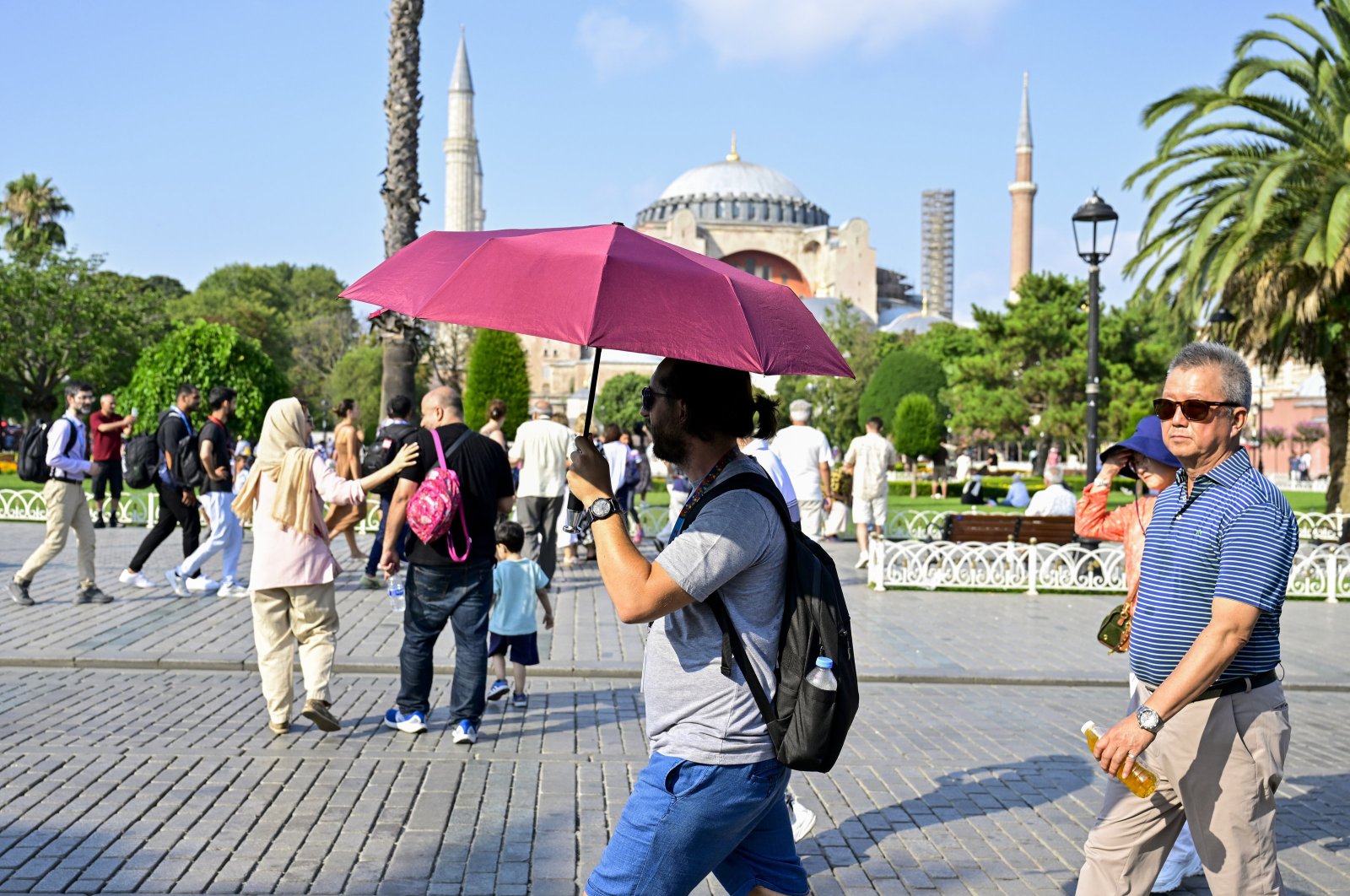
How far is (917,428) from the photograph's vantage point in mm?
Result: 38938

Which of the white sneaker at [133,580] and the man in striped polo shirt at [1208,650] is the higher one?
the man in striped polo shirt at [1208,650]

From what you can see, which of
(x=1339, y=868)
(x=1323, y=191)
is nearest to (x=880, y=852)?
(x=1339, y=868)

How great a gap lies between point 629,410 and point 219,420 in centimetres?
6355

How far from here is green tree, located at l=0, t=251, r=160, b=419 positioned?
40656 millimetres

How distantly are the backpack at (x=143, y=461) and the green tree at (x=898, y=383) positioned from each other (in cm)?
3987

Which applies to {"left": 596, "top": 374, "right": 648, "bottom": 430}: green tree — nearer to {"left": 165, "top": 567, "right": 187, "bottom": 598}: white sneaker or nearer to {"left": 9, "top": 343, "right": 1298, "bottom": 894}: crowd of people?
{"left": 165, "top": 567, "right": 187, "bottom": 598}: white sneaker

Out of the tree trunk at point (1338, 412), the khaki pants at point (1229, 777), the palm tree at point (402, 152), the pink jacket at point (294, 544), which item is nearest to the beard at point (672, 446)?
the khaki pants at point (1229, 777)

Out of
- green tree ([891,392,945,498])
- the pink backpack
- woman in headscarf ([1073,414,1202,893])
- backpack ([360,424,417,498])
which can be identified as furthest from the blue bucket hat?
green tree ([891,392,945,498])

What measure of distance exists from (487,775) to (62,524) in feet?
19.1

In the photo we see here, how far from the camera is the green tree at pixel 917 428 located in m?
38.7

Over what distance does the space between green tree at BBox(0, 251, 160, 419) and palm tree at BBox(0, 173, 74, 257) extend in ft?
16.0

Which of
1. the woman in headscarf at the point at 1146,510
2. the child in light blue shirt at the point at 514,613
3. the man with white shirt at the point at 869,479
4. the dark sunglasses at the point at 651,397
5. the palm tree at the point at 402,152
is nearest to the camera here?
the dark sunglasses at the point at 651,397

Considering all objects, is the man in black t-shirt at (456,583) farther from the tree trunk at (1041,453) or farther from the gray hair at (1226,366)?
the tree trunk at (1041,453)

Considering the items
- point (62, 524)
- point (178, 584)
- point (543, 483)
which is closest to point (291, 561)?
point (62, 524)
